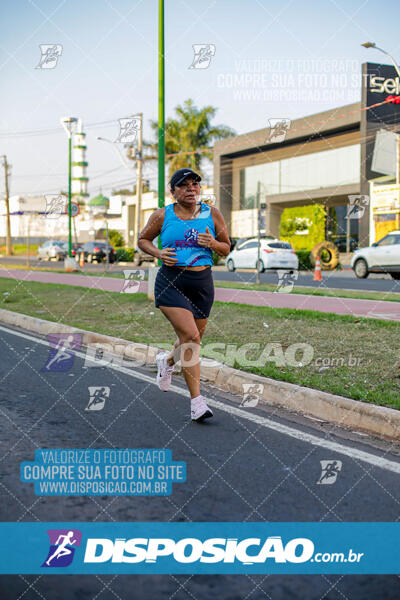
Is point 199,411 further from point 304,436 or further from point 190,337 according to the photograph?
point 304,436

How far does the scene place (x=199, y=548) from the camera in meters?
2.97

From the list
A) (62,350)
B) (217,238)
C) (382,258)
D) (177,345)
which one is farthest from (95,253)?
(217,238)

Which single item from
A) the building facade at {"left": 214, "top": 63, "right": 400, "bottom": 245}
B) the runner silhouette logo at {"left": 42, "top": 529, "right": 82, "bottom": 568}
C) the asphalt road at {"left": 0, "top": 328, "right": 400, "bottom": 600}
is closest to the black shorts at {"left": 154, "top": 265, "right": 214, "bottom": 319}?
the asphalt road at {"left": 0, "top": 328, "right": 400, "bottom": 600}

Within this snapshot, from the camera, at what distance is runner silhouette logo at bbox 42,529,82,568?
289cm

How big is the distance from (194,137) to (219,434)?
160ft

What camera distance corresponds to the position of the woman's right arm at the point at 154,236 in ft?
16.2

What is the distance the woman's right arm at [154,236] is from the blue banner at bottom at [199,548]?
86.5 inches

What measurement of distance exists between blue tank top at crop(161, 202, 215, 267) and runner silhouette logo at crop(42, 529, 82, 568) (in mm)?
2361

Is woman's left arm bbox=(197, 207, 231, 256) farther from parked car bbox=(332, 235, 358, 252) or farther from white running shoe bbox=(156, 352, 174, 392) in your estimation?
parked car bbox=(332, 235, 358, 252)

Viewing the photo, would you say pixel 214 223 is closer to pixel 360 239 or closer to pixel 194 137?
pixel 360 239

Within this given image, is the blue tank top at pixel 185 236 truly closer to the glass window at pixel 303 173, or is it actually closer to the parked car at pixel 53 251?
the glass window at pixel 303 173

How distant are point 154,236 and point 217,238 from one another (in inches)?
19.1

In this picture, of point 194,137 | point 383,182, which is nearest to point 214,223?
point 383,182

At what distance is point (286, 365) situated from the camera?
688 centimetres
